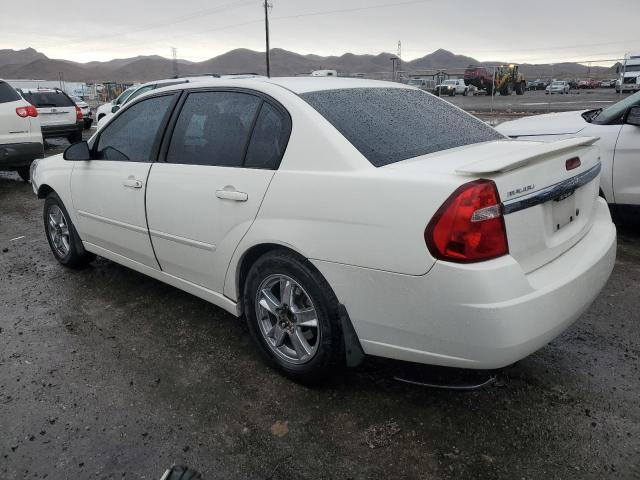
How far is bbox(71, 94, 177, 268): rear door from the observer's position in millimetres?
3588

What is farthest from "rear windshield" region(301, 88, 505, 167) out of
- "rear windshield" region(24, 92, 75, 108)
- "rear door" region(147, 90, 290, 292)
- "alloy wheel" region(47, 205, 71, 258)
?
"rear windshield" region(24, 92, 75, 108)

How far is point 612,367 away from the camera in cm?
300

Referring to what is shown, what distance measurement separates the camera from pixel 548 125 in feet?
18.4

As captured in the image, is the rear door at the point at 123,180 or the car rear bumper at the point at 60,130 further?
the car rear bumper at the point at 60,130

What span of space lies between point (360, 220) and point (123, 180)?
2.10m

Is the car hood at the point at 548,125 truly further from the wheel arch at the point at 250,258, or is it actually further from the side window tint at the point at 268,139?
the wheel arch at the point at 250,258

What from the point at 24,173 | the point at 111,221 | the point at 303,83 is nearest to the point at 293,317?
the point at 303,83

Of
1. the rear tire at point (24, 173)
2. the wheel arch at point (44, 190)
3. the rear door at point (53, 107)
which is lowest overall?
the rear tire at point (24, 173)

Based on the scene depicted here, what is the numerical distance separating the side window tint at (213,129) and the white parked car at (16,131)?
6659mm

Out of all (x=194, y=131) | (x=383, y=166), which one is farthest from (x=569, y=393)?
(x=194, y=131)

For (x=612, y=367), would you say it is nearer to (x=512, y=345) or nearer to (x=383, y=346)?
(x=512, y=345)

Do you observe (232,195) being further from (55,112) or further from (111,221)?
(55,112)

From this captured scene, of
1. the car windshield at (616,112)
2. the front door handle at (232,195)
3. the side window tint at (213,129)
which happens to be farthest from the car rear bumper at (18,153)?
the car windshield at (616,112)

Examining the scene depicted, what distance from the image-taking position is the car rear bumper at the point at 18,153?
8.55 m
